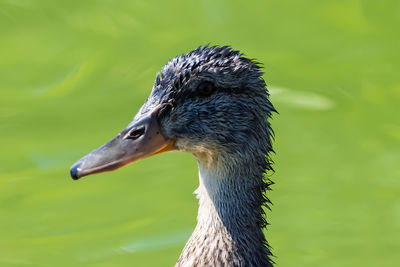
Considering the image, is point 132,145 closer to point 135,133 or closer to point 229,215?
point 135,133

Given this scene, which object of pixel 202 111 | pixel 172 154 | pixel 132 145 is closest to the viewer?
pixel 132 145

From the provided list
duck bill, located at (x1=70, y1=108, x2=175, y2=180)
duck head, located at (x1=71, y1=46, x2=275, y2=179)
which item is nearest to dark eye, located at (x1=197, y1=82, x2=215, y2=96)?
duck head, located at (x1=71, y1=46, x2=275, y2=179)

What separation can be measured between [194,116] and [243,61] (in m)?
0.46

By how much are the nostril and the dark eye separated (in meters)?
0.42

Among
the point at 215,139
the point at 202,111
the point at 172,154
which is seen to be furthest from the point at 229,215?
the point at 172,154

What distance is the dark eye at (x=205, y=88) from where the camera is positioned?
204 inches

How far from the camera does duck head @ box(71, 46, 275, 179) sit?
509cm

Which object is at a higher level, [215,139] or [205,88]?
[205,88]

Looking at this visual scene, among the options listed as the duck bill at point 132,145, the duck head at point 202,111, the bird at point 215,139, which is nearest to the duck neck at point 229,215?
the bird at point 215,139

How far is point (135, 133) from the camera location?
5.07 metres

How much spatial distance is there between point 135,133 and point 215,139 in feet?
1.61

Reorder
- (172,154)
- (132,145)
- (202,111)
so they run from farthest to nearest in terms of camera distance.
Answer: (172,154)
(202,111)
(132,145)

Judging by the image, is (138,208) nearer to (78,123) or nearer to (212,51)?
(78,123)

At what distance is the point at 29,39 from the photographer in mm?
8523
